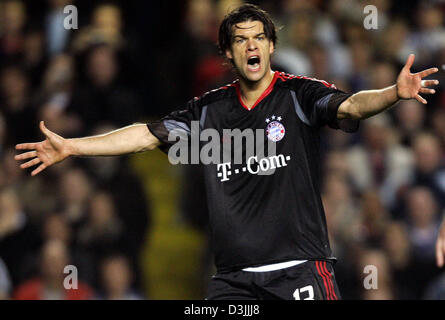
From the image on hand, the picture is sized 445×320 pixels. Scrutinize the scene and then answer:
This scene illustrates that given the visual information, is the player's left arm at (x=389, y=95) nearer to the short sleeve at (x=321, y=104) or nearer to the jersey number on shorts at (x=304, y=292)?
the short sleeve at (x=321, y=104)

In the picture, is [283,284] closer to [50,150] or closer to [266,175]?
[266,175]

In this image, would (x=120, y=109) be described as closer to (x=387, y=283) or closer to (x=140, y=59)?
(x=140, y=59)

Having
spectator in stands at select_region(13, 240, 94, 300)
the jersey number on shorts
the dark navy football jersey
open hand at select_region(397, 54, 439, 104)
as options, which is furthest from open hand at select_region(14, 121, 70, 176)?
spectator in stands at select_region(13, 240, 94, 300)

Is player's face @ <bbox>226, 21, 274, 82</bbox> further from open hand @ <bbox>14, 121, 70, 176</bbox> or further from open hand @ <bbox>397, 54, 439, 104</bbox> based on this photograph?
open hand @ <bbox>14, 121, 70, 176</bbox>

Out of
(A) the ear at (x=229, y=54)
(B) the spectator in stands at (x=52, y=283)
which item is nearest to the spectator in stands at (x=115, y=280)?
(B) the spectator in stands at (x=52, y=283)

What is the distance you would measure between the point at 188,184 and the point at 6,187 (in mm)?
1820

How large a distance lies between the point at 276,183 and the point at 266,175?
8 centimetres

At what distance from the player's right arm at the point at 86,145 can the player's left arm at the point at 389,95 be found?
123 centimetres

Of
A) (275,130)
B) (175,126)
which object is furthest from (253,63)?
(175,126)

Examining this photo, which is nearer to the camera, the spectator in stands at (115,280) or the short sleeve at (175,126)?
the short sleeve at (175,126)

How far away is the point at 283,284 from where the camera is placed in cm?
507

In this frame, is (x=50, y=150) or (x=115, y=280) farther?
(x=115, y=280)

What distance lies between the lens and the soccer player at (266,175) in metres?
5.08

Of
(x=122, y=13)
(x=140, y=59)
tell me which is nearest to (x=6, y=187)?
(x=140, y=59)
